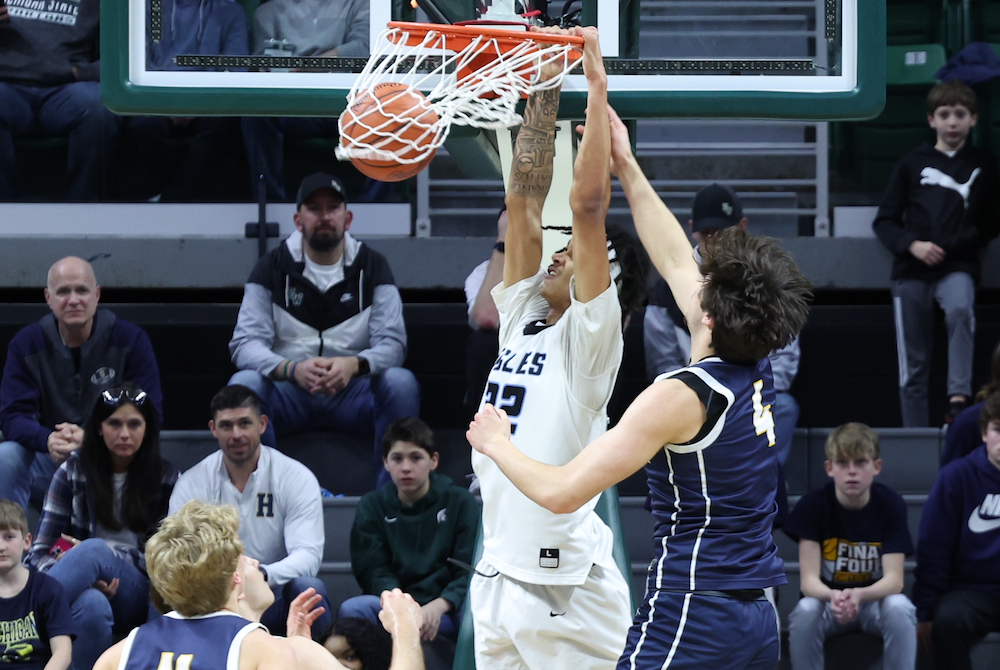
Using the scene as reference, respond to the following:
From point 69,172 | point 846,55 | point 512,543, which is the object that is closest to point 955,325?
point 846,55

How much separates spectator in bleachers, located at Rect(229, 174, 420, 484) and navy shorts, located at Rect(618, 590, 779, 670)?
305 cm

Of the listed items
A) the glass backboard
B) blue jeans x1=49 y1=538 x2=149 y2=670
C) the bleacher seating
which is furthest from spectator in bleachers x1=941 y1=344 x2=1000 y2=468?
blue jeans x1=49 y1=538 x2=149 y2=670

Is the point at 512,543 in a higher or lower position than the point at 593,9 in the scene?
lower

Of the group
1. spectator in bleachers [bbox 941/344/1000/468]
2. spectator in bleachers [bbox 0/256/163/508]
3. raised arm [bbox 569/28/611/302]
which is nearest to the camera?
raised arm [bbox 569/28/611/302]

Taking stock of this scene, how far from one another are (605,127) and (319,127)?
4476 millimetres

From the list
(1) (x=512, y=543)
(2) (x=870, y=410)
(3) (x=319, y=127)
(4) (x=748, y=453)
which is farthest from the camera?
(3) (x=319, y=127)

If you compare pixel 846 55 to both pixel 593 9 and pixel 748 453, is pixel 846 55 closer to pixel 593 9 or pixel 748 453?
pixel 593 9

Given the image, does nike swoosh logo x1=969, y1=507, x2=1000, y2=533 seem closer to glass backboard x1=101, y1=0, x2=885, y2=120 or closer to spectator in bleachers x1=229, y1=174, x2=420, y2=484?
glass backboard x1=101, y1=0, x2=885, y2=120

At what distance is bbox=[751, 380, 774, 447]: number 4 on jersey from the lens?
284 cm

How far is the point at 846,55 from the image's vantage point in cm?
366

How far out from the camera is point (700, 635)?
2764 millimetres

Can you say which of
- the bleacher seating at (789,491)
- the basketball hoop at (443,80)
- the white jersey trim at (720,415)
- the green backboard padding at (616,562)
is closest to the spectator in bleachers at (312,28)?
the basketball hoop at (443,80)

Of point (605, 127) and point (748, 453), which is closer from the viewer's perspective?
point (748, 453)

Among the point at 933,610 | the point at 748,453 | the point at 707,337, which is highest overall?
the point at 707,337
